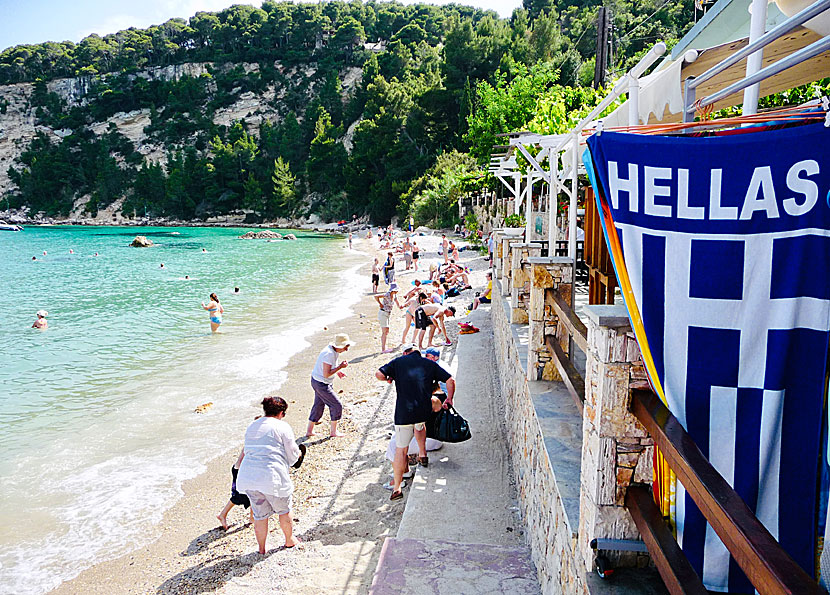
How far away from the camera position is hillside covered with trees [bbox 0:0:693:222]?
5616 cm

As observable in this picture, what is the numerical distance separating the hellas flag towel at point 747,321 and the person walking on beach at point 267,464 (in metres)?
3.70

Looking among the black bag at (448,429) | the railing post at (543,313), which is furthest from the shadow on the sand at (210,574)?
the railing post at (543,313)

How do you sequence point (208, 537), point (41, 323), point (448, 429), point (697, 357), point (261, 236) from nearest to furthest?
point (697, 357) < point (448, 429) < point (208, 537) < point (41, 323) < point (261, 236)

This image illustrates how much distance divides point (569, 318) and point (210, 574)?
3907 millimetres

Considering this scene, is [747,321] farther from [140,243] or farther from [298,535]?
[140,243]

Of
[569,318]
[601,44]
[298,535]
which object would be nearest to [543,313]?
[569,318]

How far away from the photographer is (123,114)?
92.8 meters

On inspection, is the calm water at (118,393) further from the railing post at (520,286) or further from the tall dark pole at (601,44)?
the tall dark pole at (601,44)

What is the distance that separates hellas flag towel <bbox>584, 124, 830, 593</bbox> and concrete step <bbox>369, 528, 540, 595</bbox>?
190cm

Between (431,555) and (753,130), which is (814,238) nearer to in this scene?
(753,130)

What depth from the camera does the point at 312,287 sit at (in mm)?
23953

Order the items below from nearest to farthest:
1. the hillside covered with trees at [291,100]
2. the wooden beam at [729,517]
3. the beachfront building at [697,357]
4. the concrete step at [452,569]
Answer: the wooden beam at [729,517] → the beachfront building at [697,357] → the concrete step at [452,569] → the hillside covered with trees at [291,100]

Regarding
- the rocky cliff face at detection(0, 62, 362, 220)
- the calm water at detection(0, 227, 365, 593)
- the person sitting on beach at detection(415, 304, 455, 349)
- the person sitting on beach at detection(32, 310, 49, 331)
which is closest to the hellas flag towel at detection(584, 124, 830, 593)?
the calm water at detection(0, 227, 365, 593)

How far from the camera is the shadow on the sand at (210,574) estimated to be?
494 cm
